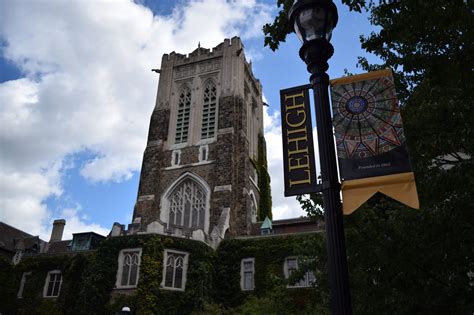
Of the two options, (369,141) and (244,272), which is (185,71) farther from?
(369,141)

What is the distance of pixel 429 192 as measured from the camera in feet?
27.3

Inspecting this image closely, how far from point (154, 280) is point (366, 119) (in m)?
20.0

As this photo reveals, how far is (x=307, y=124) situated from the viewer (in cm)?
546

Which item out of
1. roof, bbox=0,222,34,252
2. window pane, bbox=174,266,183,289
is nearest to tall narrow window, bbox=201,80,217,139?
window pane, bbox=174,266,183,289

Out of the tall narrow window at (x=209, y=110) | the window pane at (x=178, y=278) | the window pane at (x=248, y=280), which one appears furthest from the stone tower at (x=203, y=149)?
the window pane at (x=248, y=280)

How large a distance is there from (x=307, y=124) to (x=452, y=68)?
280cm

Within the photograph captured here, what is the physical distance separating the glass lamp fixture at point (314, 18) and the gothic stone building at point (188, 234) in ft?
26.9

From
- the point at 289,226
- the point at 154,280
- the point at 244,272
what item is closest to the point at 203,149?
the point at 289,226

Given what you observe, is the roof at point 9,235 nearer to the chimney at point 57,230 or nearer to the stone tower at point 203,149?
the chimney at point 57,230

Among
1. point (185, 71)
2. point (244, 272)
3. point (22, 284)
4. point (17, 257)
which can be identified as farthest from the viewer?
point (185, 71)

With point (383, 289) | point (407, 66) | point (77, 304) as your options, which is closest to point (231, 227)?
point (77, 304)

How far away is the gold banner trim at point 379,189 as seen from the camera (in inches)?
183

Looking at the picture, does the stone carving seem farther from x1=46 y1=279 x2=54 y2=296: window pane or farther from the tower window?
x1=46 y1=279 x2=54 y2=296: window pane

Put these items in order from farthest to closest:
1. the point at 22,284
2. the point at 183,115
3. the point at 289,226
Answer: the point at 183,115, the point at 289,226, the point at 22,284
